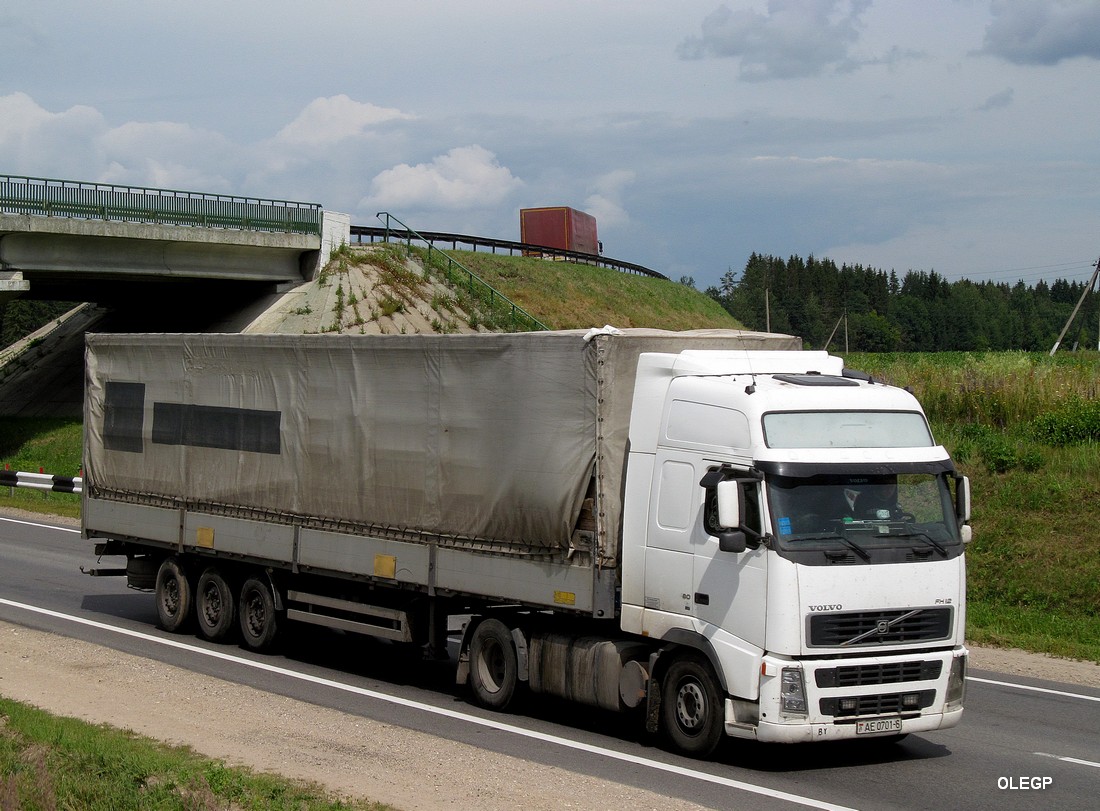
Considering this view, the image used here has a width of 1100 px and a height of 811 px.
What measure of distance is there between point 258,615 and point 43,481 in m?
18.9

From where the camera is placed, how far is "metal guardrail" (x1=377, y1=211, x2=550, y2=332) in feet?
146

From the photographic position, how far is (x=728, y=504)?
356 inches

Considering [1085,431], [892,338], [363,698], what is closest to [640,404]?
[363,698]

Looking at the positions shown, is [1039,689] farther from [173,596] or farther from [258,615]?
[173,596]

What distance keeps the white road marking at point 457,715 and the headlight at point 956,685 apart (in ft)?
5.10

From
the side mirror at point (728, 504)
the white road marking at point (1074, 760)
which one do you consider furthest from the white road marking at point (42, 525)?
the white road marking at point (1074, 760)

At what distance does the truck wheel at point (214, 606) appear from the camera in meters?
15.0

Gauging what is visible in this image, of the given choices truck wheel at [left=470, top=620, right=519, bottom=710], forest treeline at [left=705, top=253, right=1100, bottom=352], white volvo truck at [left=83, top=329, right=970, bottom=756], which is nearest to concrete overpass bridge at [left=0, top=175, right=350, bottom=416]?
white volvo truck at [left=83, top=329, right=970, bottom=756]

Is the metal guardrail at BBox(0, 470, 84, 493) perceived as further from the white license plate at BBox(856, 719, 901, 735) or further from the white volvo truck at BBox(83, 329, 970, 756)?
the white license plate at BBox(856, 719, 901, 735)

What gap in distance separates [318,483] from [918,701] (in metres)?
6.97

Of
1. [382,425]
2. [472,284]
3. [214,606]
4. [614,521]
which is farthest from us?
[472,284]

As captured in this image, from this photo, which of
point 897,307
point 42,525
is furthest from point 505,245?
point 897,307

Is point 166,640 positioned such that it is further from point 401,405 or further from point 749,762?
point 749,762

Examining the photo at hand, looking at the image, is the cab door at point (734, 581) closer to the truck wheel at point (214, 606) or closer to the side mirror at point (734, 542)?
the side mirror at point (734, 542)
